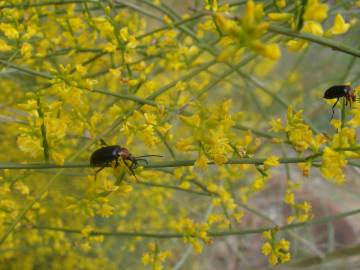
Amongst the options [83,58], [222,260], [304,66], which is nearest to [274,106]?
[304,66]

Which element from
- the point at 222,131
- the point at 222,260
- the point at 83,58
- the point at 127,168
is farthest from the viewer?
the point at 222,260

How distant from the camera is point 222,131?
1.39m

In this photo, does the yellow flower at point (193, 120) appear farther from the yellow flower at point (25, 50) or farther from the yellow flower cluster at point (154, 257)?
the yellow flower at point (25, 50)

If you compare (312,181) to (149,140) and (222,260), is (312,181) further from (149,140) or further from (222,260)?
(149,140)

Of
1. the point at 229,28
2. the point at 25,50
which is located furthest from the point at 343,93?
the point at 25,50

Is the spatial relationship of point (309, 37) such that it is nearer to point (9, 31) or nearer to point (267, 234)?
point (267, 234)

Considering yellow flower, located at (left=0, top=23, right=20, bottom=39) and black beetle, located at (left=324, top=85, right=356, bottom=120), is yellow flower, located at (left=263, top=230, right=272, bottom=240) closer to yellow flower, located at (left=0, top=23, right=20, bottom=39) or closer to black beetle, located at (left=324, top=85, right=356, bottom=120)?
black beetle, located at (left=324, top=85, right=356, bottom=120)

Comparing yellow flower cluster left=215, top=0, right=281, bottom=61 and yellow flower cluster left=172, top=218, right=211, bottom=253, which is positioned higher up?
yellow flower cluster left=215, top=0, right=281, bottom=61

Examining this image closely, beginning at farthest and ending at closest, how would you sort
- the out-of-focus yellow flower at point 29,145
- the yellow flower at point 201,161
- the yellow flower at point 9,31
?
1. the yellow flower at point 9,31
2. the out-of-focus yellow flower at point 29,145
3. the yellow flower at point 201,161

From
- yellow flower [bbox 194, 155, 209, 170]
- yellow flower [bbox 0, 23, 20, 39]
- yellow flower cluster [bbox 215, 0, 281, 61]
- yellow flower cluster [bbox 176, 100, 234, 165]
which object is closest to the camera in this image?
yellow flower cluster [bbox 215, 0, 281, 61]

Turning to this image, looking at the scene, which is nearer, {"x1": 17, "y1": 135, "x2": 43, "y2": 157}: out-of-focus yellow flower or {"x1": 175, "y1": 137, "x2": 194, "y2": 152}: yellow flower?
{"x1": 175, "y1": 137, "x2": 194, "y2": 152}: yellow flower

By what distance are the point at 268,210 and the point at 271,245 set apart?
4.40 metres

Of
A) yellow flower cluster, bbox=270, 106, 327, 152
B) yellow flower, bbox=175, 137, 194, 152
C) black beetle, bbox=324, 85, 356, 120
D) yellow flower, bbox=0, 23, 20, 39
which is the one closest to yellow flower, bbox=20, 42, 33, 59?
yellow flower, bbox=0, 23, 20, 39

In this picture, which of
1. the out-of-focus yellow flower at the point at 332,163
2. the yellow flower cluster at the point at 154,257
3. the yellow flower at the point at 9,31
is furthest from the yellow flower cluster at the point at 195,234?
the yellow flower at the point at 9,31
